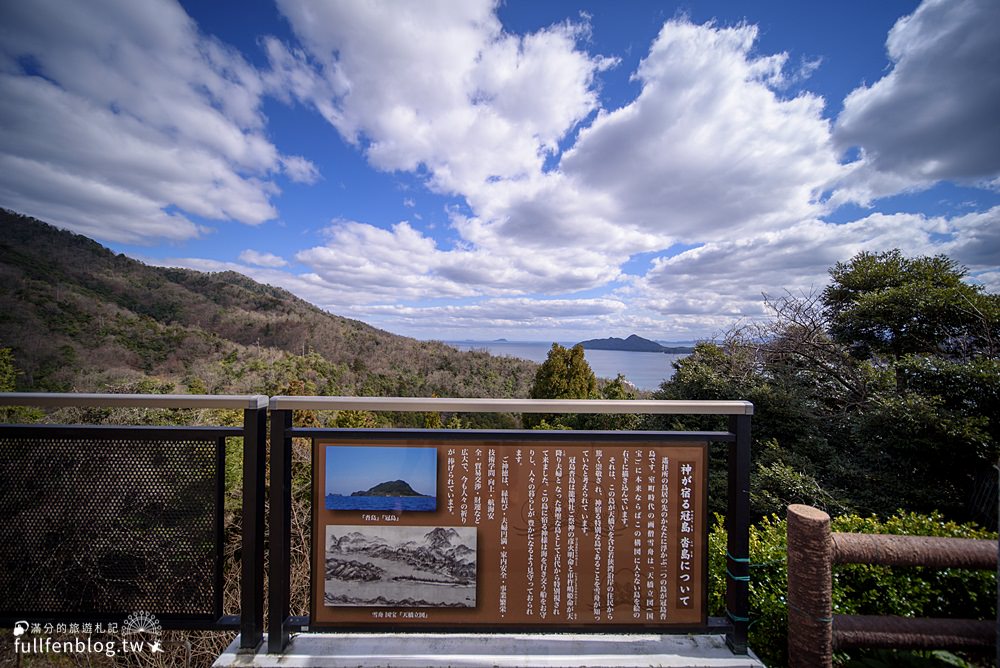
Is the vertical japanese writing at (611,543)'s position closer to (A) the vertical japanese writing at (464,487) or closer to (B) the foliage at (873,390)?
(A) the vertical japanese writing at (464,487)

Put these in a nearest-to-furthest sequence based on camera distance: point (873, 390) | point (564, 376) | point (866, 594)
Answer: point (866, 594)
point (873, 390)
point (564, 376)

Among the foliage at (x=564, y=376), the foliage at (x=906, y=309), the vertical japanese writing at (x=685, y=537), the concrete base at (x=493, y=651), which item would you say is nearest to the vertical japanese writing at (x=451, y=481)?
the concrete base at (x=493, y=651)

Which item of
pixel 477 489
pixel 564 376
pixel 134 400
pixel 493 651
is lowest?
pixel 493 651

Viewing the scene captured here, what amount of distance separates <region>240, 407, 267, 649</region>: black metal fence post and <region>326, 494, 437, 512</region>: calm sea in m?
Result: 0.34

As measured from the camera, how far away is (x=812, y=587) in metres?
1.66

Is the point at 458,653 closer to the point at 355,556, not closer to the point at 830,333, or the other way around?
the point at 355,556

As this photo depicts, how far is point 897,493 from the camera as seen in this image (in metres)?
4.68

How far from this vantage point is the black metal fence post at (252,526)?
5.70 ft

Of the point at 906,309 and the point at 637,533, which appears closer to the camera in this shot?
the point at 637,533

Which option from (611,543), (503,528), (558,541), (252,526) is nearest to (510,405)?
(503,528)

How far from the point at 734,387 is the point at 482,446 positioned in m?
6.95

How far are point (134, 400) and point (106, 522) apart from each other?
642 millimetres

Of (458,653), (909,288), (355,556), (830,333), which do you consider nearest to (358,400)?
(355,556)

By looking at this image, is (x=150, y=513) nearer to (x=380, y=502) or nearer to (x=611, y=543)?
(x=380, y=502)
